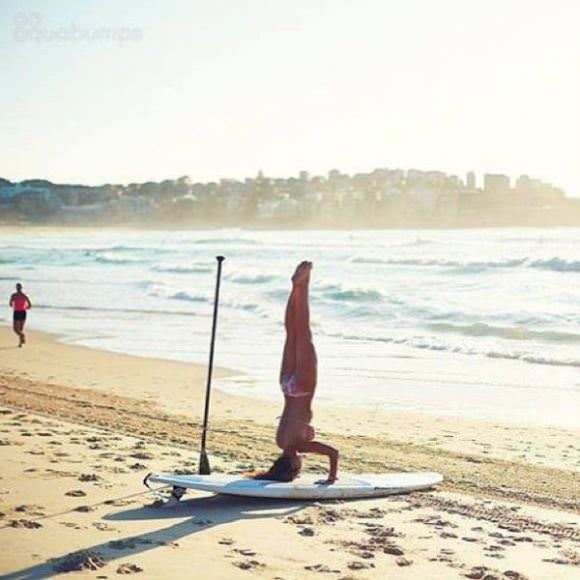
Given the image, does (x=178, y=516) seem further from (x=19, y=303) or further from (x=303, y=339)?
(x=19, y=303)

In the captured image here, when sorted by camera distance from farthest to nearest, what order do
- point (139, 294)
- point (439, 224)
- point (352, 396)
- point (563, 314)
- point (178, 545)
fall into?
point (439, 224) → point (139, 294) → point (563, 314) → point (352, 396) → point (178, 545)

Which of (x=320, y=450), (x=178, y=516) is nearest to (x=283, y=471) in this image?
(x=320, y=450)

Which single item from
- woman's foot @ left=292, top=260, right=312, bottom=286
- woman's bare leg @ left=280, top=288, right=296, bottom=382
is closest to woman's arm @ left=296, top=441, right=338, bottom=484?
Answer: woman's bare leg @ left=280, top=288, right=296, bottom=382

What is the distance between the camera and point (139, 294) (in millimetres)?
34562

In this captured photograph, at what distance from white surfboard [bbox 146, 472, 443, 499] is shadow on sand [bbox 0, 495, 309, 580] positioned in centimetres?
8

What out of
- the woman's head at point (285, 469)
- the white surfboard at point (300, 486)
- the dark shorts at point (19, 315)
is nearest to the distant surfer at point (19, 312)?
the dark shorts at point (19, 315)

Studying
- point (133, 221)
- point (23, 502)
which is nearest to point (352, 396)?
point (23, 502)

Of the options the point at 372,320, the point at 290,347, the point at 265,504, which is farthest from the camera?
the point at 372,320

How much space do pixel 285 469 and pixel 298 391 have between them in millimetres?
589

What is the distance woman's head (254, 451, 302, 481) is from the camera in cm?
815

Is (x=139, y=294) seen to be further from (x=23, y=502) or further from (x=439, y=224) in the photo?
(x=439, y=224)

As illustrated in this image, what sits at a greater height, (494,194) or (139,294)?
(494,194)

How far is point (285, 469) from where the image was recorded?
8.16m

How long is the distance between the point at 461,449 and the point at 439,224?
9589 cm
